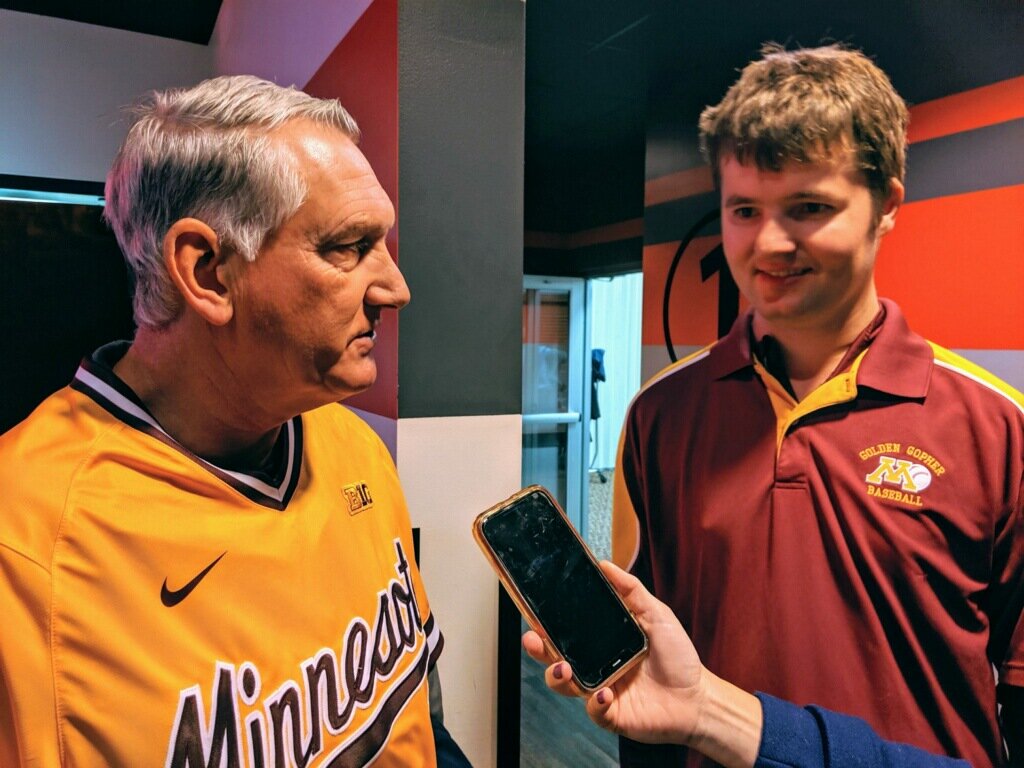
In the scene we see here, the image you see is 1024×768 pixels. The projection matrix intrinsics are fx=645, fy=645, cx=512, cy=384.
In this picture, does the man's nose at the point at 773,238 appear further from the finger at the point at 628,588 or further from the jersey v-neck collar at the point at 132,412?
the jersey v-neck collar at the point at 132,412

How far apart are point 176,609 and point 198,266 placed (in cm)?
36

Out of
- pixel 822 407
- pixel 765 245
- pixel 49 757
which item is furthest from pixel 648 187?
pixel 49 757

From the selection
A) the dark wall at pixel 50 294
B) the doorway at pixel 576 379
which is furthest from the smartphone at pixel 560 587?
the doorway at pixel 576 379

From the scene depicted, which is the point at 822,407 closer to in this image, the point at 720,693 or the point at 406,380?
the point at 720,693

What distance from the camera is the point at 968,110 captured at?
0.66 meters

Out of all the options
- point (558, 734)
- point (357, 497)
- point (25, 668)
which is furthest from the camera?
point (558, 734)

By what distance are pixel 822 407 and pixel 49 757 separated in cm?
86

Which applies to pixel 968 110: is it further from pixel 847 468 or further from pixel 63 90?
pixel 63 90

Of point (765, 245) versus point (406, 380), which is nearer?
point (765, 245)

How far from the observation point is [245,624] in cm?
70

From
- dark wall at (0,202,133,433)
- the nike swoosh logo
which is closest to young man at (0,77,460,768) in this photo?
the nike swoosh logo

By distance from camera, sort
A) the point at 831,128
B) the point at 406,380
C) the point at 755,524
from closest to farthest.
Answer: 1. the point at 831,128
2. the point at 755,524
3. the point at 406,380

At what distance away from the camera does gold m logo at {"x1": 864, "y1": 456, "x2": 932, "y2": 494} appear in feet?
2.31

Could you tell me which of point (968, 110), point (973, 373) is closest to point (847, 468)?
→ point (973, 373)
